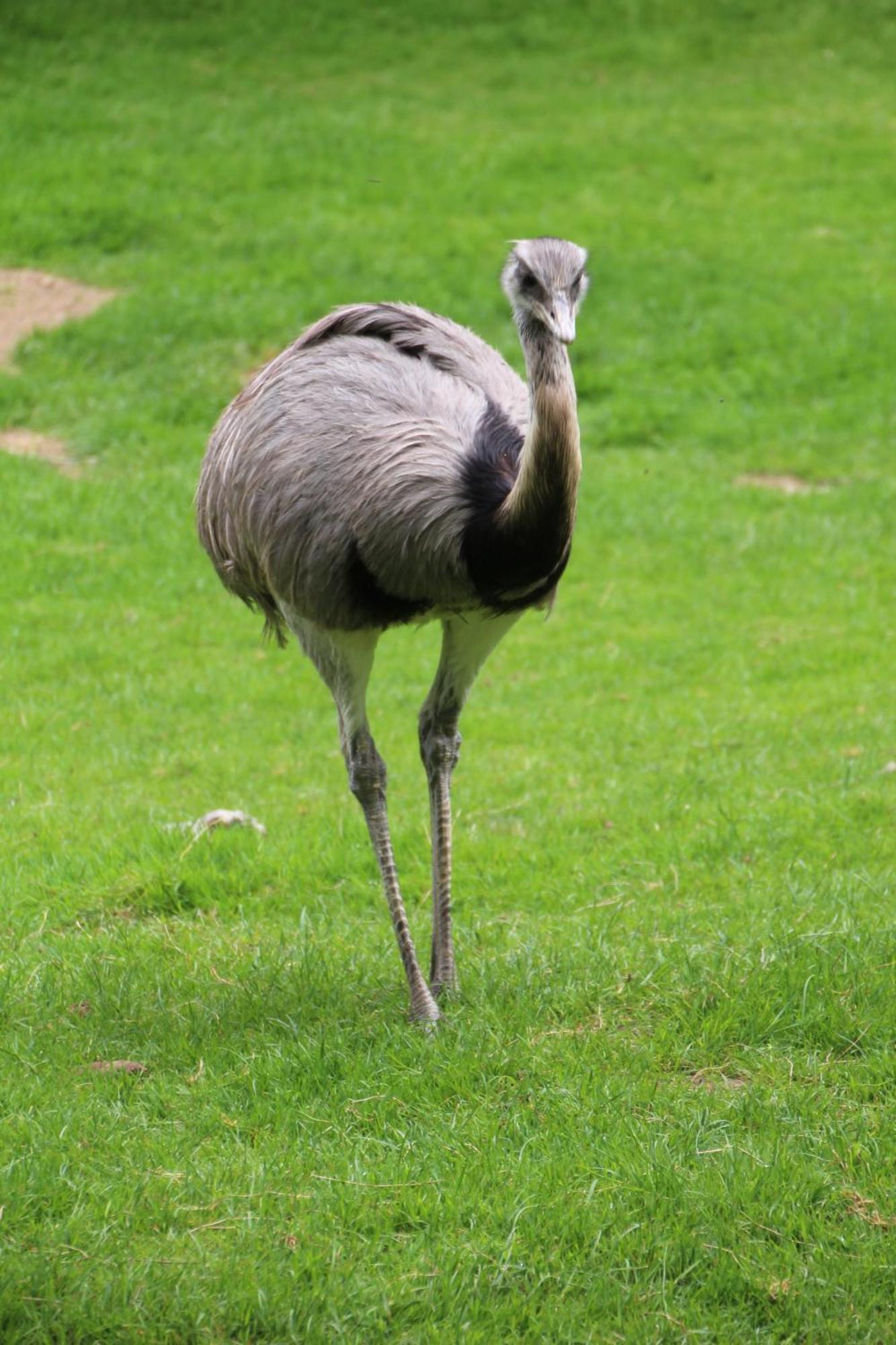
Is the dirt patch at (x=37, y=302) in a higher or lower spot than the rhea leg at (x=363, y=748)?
Answer: lower

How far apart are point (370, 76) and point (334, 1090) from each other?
2018 cm

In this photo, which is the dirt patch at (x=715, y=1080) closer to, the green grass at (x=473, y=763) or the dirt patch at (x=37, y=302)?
the green grass at (x=473, y=763)

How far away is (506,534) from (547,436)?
1.09ft

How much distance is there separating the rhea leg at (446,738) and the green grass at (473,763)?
0.15 m

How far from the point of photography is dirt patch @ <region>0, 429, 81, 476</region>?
1413 cm

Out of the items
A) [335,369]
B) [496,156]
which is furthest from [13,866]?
[496,156]

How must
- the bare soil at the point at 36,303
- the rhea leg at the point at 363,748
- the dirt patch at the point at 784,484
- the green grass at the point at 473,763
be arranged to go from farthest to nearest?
the bare soil at the point at 36,303 < the dirt patch at the point at 784,484 < the rhea leg at the point at 363,748 < the green grass at the point at 473,763

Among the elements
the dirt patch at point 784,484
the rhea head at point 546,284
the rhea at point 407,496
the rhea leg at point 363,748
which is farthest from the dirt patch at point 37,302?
the rhea head at point 546,284

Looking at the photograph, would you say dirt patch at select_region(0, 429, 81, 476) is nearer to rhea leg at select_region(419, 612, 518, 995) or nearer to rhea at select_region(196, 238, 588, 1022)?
rhea at select_region(196, 238, 588, 1022)

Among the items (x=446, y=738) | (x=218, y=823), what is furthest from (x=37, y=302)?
(x=446, y=738)

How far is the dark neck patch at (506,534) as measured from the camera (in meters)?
4.74

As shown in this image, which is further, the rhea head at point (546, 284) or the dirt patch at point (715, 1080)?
the dirt patch at point (715, 1080)

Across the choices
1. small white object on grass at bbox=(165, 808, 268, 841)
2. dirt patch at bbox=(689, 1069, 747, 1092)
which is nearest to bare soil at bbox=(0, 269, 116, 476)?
small white object on grass at bbox=(165, 808, 268, 841)

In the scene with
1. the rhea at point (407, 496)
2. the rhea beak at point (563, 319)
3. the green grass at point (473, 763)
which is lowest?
the green grass at point (473, 763)
